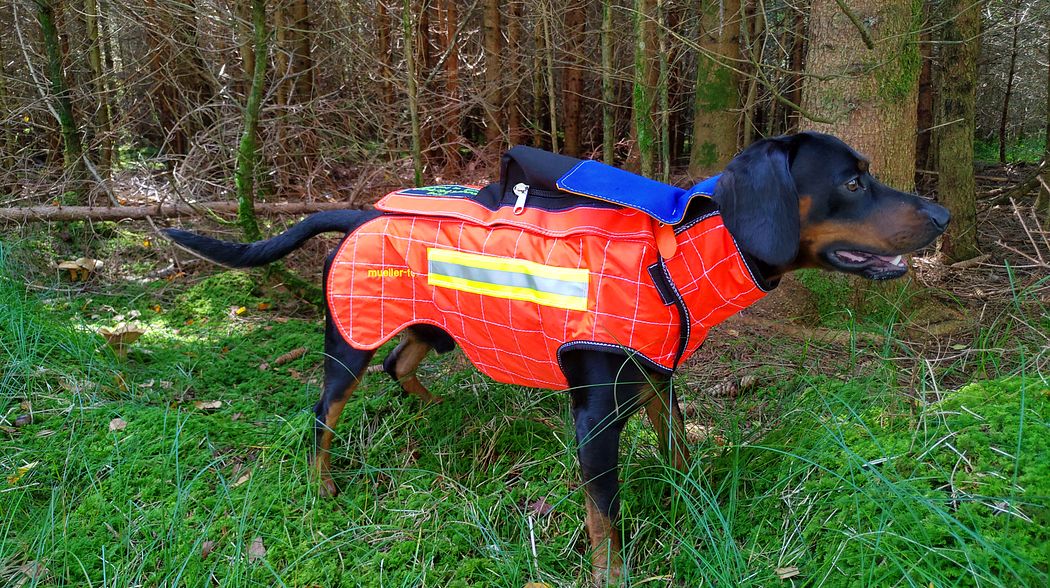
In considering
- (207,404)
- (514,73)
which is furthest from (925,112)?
(207,404)

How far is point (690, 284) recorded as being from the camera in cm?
226

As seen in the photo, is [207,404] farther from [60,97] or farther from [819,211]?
[60,97]

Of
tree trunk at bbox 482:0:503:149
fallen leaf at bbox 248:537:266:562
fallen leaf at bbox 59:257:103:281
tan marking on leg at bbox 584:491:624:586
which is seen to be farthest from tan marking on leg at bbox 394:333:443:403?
tree trunk at bbox 482:0:503:149

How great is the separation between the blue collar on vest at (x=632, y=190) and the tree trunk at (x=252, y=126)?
105 inches

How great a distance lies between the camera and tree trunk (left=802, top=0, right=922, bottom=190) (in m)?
3.79

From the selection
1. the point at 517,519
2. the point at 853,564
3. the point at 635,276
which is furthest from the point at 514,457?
the point at 853,564

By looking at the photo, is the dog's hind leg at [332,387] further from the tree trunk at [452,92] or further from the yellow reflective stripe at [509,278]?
the tree trunk at [452,92]

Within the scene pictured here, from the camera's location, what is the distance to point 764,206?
6.79 feet

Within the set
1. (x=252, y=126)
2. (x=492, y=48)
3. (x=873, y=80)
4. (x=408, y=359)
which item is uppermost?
(x=492, y=48)

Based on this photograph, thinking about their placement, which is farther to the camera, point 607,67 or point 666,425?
point 607,67

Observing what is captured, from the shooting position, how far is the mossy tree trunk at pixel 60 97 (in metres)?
5.39

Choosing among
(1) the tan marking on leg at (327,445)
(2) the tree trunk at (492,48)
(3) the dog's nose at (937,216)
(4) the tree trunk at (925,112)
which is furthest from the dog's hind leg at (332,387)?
(4) the tree trunk at (925,112)

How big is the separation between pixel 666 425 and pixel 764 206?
1.03 m

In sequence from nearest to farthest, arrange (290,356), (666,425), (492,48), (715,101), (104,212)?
(666,425) → (290,356) → (104,212) → (715,101) → (492,48)
